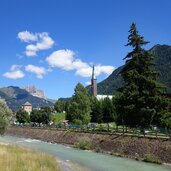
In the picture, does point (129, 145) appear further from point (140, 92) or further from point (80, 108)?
point (80, 108)

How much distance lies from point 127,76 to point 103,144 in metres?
12.2

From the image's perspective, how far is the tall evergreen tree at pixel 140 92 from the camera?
194 feet

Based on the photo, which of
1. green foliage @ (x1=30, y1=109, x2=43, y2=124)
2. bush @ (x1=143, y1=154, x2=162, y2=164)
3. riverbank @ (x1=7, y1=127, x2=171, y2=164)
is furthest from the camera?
green foliage @ (x1=30, y1=109, x2=43, y2=124)

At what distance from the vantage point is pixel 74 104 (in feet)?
334

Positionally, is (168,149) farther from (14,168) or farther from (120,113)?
(14,168)

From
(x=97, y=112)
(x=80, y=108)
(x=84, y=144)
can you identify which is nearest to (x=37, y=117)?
(x=97, y=112)

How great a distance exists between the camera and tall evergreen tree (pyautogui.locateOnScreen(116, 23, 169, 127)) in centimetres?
5912

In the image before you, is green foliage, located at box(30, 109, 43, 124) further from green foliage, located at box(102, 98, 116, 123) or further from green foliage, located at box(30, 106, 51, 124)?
green foliage, located at box(102, 98, 116, 123)

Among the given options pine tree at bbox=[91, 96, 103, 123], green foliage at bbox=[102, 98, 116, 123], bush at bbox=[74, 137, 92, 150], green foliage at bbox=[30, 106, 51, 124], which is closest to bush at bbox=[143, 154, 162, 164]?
bush at bbox=[74, 137, 92, 150]

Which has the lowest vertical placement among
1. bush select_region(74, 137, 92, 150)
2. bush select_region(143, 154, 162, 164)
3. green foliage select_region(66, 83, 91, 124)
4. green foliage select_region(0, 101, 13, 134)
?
bush select_region(143, 154, 162, 164)

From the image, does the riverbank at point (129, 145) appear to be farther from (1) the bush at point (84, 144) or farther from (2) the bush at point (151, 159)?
(1) the bush at point (84, 144)

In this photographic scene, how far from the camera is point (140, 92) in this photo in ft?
200

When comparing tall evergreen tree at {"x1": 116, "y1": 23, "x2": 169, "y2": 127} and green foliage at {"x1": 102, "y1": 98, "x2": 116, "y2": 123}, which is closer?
tall evergreen tree at {"x1": 116, "y1": 23, "x2": 169, "y2": 127}

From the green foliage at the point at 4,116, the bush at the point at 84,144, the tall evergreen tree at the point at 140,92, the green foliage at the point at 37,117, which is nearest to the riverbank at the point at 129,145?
the bush at the point at 84,144
